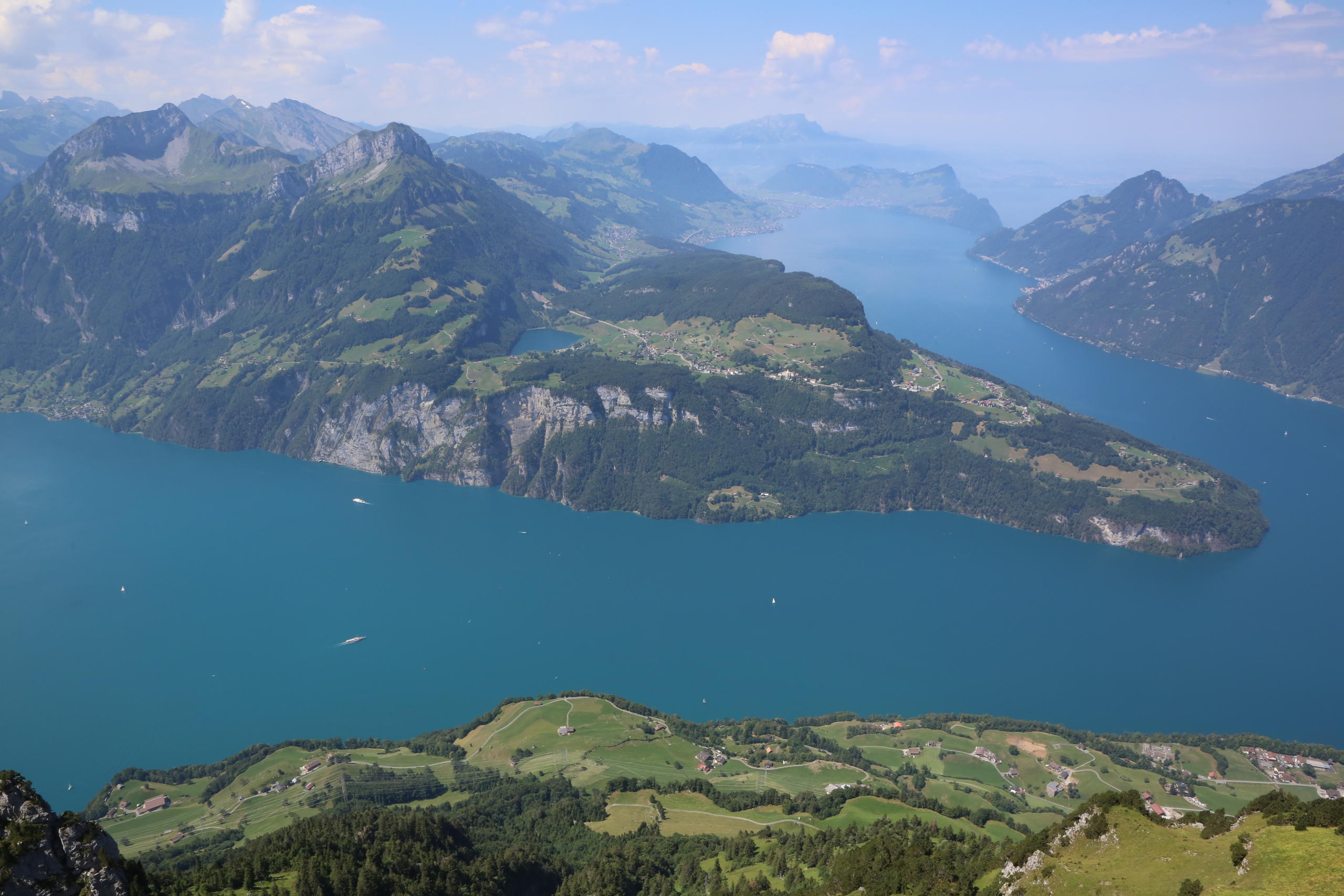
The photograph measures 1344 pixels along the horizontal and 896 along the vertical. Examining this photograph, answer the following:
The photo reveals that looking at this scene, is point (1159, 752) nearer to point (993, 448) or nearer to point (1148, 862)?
point (1148, 862)

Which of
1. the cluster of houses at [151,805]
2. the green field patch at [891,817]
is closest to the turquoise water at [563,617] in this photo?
the cluster of houses at [151,805]

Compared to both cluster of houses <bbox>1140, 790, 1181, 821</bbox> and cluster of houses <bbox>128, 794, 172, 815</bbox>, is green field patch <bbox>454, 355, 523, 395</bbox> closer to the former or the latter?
cluster of houses <bbox>128, 794, 172, 815</bbox>

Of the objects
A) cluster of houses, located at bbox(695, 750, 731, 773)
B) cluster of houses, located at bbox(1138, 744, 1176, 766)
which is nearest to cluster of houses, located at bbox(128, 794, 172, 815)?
cluster of houses, located at bbox(695, 750, 731, 773)

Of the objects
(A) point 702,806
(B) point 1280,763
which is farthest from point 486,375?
(B) point 1280,763

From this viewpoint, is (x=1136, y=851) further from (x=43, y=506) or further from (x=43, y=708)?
(x=43, y=506)

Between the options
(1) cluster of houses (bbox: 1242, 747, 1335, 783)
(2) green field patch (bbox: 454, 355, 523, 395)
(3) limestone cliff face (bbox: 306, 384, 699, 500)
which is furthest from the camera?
(2) green field patch (bbox: 454, 355, 523, 395)

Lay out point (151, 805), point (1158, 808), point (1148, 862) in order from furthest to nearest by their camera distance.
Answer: point (151, 805)
point (1158, 808)
point (1148, 862)

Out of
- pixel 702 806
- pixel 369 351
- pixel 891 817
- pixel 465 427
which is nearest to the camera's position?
pixel 891 817
